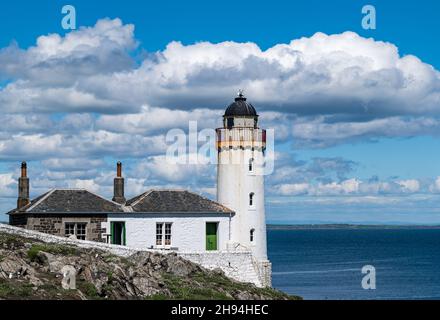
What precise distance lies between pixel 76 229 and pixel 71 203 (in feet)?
4.95

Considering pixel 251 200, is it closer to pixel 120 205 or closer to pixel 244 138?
pixel 244 138

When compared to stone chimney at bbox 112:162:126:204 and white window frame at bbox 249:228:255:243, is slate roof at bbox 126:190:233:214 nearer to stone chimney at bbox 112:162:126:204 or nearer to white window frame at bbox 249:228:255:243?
stone chimney at bbox 112:162:126:204

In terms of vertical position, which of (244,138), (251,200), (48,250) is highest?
(244,138)

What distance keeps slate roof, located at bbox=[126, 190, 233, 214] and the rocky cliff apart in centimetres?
490

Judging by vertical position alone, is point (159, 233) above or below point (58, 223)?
below

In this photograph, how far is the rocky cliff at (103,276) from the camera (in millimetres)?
31766

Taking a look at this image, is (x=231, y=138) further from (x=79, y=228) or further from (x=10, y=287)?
(x=10, y=287)

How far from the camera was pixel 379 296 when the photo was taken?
73.6m

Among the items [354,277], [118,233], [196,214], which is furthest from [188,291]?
[354,277]

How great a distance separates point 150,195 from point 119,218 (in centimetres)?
321

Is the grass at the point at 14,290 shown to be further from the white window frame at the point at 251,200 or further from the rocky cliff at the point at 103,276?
the white window frame at the point at 251,200

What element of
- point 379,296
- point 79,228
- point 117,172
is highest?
point 117,172

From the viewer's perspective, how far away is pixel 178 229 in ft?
162
